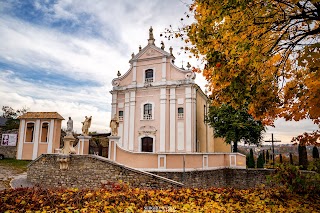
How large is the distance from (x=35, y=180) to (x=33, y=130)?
32.2ft

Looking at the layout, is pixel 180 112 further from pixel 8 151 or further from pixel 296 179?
pixel 8 151

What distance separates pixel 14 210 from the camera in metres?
4.23

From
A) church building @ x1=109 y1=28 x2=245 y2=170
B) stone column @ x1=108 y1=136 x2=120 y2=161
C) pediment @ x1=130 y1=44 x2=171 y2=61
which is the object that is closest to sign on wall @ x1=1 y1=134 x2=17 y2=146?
church building @ x1=109 y1=28 x2=245 y2=170

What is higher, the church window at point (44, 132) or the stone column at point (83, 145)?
the church window at point (44, 132)

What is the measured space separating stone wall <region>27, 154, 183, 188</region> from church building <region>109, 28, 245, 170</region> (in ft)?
24.0

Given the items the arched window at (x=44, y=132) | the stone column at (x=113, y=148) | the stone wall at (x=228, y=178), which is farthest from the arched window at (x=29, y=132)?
the stone wall at (x=228, y=178)

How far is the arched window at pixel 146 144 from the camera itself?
20930mm

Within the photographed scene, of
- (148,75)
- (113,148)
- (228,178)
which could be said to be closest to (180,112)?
(148,75)

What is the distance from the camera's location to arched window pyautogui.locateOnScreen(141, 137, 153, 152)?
68.7 ft

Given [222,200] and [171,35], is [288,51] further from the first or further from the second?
[222,200]

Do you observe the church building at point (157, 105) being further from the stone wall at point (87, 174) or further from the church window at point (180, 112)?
the stone wall at point (87, 174)

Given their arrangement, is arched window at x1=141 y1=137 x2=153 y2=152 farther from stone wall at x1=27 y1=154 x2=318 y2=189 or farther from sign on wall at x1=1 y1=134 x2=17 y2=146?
sign on wall at x1=1 y1=134 x2=17 y2=146

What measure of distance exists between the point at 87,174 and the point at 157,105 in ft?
35.7

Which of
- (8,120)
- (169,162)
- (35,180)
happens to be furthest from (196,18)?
(8,120)
